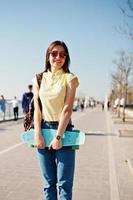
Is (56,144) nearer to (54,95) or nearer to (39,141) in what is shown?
(39,141)

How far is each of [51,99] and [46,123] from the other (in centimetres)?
25

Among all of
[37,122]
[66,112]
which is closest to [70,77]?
[66,112]

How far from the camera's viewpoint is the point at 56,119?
4.30 m

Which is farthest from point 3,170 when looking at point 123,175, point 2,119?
point 2,119

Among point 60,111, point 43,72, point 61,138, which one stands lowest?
point 61,138

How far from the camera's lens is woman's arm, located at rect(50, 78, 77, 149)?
4.18 m

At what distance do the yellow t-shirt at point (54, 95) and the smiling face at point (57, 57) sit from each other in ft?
0.44

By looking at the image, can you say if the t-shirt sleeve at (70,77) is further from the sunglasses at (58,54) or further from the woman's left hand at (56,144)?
the woman's left hand at (56,144)

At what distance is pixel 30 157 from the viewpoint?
10.8 meters

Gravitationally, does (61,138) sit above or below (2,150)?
above

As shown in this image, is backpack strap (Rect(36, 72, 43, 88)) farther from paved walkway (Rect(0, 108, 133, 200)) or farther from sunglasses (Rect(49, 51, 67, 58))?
paved walkway (Rect(0, 108, 133, 200))

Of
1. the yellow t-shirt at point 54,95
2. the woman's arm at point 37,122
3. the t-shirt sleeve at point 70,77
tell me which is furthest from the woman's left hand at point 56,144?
the t-shirt sleeve at point 70,77

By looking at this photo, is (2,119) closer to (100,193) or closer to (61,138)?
(100,193)

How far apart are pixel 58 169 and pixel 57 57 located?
3.65ft
